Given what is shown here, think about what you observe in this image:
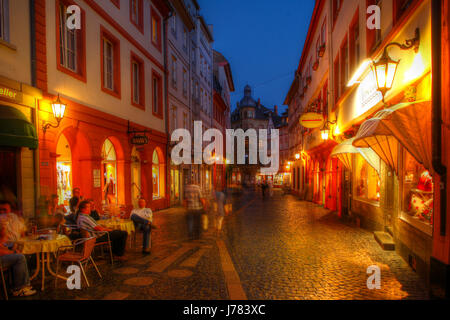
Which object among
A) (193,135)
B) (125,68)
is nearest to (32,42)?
(125,68)

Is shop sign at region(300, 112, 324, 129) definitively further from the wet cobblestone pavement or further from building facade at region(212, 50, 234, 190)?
building facade at region(212, 50, 234, 190)

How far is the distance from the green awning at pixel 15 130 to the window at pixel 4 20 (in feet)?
6.31

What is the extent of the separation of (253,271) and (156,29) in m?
15.8

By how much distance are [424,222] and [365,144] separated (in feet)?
6.62

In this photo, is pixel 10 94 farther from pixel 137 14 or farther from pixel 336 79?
pixel 336 79

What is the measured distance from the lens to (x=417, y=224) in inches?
247

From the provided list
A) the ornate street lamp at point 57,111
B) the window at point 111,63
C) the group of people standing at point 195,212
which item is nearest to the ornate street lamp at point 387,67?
the group of people standing at point 195,212

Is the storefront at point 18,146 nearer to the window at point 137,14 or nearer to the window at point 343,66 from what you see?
the window at point 137,14

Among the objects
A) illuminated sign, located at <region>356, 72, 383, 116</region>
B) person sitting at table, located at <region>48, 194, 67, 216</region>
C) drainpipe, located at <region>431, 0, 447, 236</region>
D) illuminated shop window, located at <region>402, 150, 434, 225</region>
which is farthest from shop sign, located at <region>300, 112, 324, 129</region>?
person sitting at table, located at <region>48, 194, 67, 216</region>

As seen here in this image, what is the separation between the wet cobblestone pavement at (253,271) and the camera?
16.2 ft

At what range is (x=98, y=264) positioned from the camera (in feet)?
21.9

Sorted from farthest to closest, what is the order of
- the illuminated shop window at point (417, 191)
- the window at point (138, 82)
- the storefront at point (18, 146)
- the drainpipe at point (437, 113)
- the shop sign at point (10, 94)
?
the window at point (138, 82) → the shop sign at point (10, 94) → the storefront at point (18, 146) → the illuminated shop window at point (417, 191) → the drainpipe at point (437, 113)

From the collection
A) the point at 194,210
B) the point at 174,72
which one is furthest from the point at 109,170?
the point at 174,72
